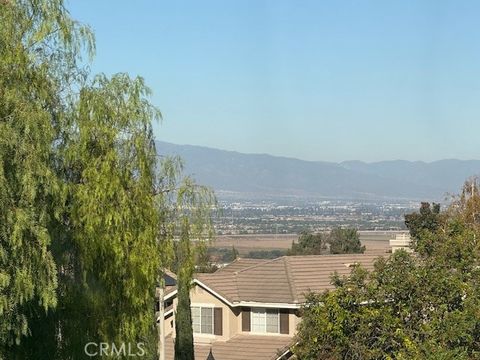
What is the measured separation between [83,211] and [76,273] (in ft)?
3.88

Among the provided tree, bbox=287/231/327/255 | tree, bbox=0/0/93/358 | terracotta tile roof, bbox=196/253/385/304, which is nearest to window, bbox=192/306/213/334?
terracotta tile roof, bbox=196/253/385/304

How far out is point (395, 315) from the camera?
19297 mm

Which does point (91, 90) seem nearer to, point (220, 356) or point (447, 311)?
point (447, 311)

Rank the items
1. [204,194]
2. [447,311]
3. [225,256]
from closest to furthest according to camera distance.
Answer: [447,311], [204,194], [225,256]

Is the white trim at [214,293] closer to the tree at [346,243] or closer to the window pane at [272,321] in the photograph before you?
the window pane at [272,321]

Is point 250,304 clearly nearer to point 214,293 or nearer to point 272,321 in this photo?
point 272,321

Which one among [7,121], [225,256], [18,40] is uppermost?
[18,40]

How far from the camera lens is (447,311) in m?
19.2

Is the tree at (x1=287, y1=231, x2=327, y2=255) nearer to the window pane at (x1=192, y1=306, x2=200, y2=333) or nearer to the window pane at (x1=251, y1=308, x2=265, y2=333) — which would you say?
the window pane at (x1=192, y1=306, x2=200, y2=333)

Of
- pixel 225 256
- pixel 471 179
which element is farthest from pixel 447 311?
pixel 225 256

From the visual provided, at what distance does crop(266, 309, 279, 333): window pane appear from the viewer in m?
29.5

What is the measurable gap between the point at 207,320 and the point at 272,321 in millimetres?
2455

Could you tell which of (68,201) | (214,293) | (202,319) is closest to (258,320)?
(214,293)

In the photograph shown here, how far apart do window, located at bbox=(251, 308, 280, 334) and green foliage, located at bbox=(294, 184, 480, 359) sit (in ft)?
31.2
